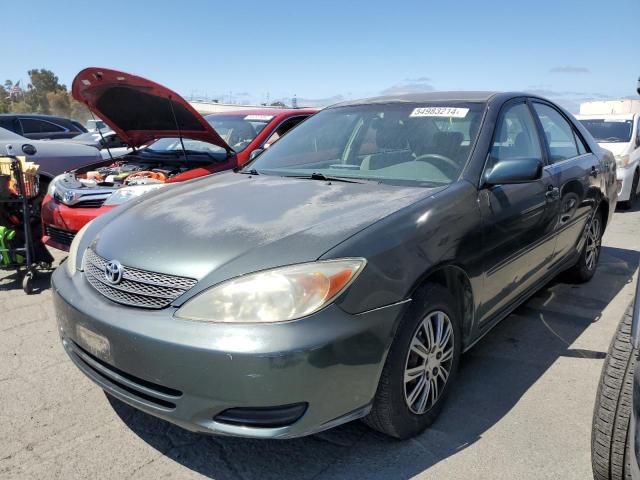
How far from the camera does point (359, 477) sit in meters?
2.21

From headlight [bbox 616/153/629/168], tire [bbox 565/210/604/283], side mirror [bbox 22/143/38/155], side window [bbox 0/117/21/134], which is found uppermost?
side window [bbox 0/117/21/134]

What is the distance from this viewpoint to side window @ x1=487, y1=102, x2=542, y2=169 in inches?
124

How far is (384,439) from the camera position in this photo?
2463mm

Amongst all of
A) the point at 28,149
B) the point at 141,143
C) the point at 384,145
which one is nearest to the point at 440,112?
the point at 384,145

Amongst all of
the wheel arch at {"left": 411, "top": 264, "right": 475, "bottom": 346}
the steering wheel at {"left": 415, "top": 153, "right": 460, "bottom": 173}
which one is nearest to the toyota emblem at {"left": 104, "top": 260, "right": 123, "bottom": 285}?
the wheel arch at {"left": 411, "top": 264, "right": 475, "bottom": 346}

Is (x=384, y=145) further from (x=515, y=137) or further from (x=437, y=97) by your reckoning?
(x=515, y=137)

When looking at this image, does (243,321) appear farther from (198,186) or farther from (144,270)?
(198,186)

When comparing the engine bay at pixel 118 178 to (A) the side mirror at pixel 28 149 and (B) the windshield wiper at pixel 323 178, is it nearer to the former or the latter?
(A) the side mirror at pixel 28 149

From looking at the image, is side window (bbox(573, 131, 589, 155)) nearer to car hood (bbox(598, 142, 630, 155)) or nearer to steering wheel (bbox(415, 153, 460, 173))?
steering wheel (bbox(415, 153, 460, 173))

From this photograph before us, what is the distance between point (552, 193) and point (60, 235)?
3.93 metres

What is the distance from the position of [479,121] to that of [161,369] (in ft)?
7.32

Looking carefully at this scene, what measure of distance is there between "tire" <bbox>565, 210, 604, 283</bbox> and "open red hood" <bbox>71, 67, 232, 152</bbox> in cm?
344

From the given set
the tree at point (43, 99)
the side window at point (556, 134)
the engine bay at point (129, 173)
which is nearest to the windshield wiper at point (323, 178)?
the side window at point (556, 134)

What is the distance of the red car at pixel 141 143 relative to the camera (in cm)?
451
